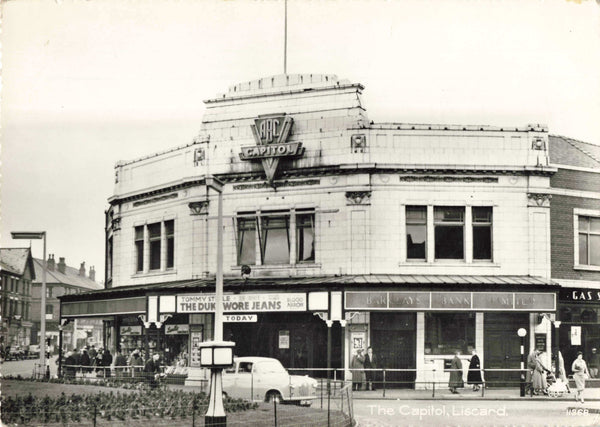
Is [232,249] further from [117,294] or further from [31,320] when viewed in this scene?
[31,320]

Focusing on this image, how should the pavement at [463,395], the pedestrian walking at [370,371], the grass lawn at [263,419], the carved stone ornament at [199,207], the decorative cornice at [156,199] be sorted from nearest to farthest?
the grass lawn at [263,419] → the pavement at [463,395] → the pedestrian walking at [370,371] → the carved stone ornament at [199,207] → the decorative cornice at [156,199]

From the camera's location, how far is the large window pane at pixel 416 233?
35938mm

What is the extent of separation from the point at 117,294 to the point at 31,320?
50277 millimetres

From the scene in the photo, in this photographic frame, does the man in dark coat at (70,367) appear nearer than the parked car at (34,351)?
Yes

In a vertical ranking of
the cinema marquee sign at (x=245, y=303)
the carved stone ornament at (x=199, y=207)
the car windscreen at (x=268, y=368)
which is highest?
the carved stone ornament at (x=199, y=207)

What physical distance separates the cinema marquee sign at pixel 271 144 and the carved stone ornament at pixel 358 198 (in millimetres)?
2703

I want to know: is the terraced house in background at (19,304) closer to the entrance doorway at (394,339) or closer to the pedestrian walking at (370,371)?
the entrance doorway at (394,339)

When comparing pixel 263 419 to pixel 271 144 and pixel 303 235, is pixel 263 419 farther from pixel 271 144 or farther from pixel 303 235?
pixel 271 144

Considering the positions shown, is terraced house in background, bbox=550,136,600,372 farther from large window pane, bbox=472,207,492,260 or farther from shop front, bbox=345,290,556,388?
large window pane, bbox=472,207,492,260

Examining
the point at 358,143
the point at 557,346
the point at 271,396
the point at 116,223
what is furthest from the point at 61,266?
the point at 271,396

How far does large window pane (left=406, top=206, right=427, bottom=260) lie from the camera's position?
35938 millimetres

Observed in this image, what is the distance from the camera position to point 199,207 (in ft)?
125

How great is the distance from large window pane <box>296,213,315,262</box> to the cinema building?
0.19 feet

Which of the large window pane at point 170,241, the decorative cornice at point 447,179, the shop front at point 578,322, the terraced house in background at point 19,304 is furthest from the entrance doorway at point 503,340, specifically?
the terraced house in background at point 19,304
